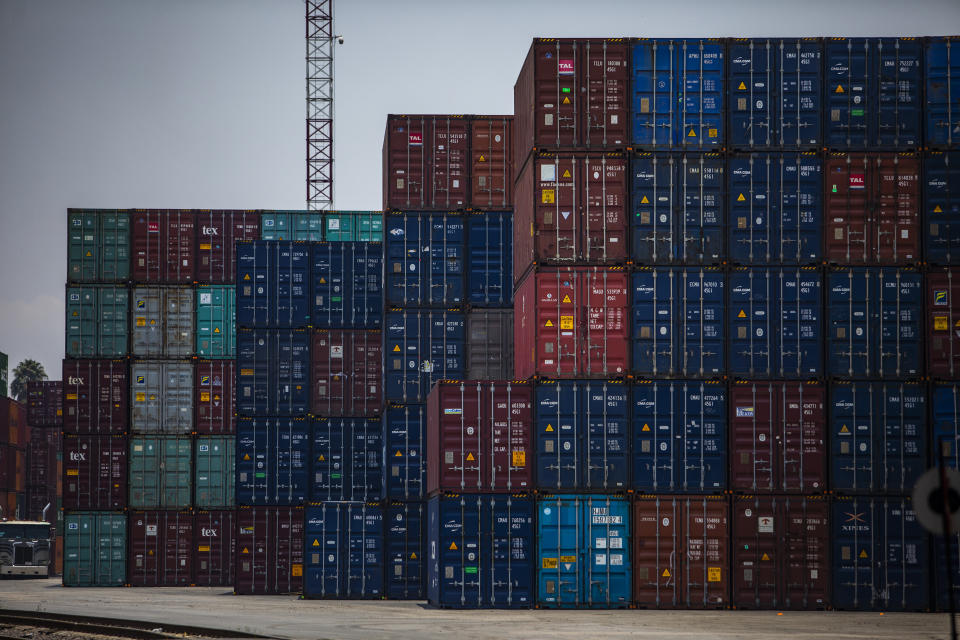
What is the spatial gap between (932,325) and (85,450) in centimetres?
3146

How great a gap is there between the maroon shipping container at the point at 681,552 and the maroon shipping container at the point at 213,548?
873 inches

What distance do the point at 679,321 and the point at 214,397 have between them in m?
23.4

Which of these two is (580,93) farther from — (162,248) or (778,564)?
(162,248)

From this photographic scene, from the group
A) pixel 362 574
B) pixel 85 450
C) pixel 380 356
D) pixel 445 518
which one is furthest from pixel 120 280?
pixel 445 518

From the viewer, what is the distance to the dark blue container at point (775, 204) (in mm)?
33531

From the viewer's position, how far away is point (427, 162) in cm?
4075

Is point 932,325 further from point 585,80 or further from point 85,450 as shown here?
point 85,450

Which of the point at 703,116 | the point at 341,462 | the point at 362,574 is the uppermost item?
the point at 703,116

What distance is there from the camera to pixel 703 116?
33688 millimetres

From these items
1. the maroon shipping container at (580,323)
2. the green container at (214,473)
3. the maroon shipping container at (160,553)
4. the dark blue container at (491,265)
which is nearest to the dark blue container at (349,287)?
the dark blue container at (491,265)

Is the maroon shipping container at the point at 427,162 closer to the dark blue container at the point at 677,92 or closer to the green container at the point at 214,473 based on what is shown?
the dark blue container at the point at 677,92

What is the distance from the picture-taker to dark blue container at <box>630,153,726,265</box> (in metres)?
33.4

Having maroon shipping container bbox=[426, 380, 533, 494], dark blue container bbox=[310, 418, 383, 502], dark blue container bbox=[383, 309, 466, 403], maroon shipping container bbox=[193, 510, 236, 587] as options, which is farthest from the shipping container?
maroon shipping container bbox=[193, 510, 236, 587]

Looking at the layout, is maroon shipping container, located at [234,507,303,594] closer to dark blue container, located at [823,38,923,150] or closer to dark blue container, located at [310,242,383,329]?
A: dark blue container, located at [310,242,383,329]
